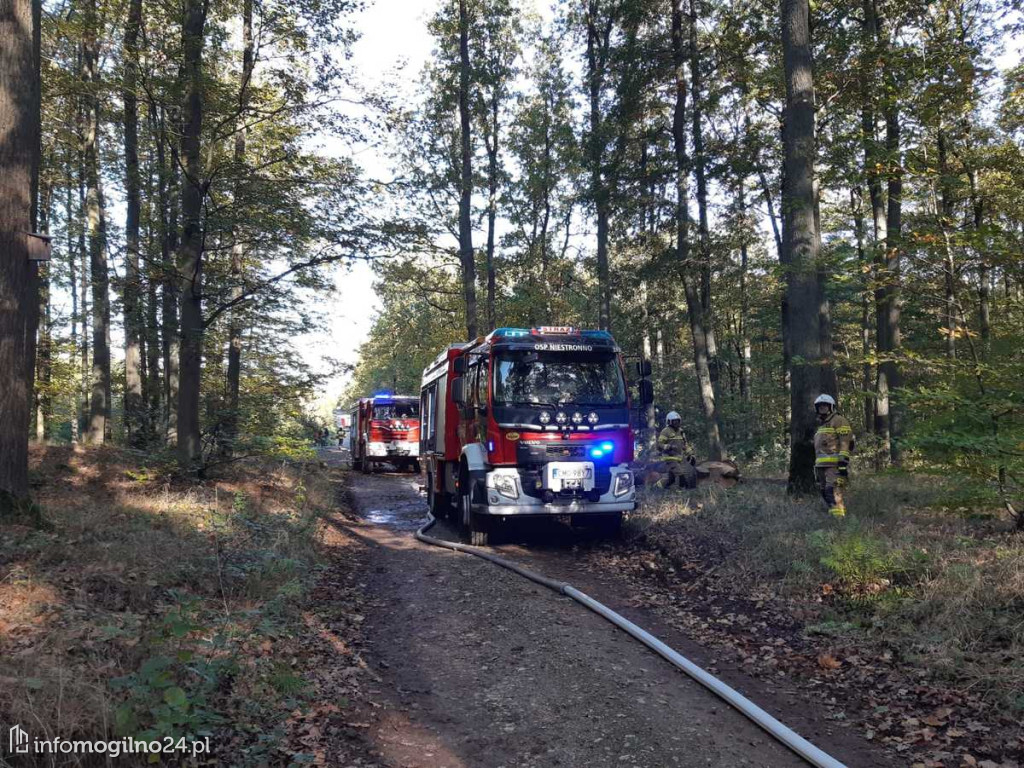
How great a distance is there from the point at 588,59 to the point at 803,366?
48.6ft

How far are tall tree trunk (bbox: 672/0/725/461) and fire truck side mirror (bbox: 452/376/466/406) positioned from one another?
7962 millimetres

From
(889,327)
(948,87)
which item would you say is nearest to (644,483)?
(889,327)

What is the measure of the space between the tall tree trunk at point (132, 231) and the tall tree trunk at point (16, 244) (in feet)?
15.3

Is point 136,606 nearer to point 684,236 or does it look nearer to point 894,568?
point 894,568

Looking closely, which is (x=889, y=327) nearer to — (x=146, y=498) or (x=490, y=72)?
(x=490, y=72)

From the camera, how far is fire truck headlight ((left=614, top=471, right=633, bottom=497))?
9.89 m

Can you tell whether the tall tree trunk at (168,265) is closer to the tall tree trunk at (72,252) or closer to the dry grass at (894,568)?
the tall tree trunk at (72,252)

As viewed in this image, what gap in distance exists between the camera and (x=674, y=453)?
42.7 ft

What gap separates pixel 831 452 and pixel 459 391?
6.04 meters

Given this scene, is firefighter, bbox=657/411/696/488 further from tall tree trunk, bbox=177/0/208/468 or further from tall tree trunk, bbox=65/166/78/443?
tall tree trunk, bbox=65/166/78/443

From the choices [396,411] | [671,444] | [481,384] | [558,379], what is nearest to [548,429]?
[558,379]

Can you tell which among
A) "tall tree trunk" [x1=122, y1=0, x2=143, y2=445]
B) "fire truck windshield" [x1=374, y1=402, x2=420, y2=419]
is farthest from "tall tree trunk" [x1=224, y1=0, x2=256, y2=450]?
"fire truck windshield" [x1=374, y1=402, x2=420, y2=419]

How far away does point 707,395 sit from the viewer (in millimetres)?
17500

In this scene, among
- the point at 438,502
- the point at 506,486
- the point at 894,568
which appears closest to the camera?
the point at 894,568
